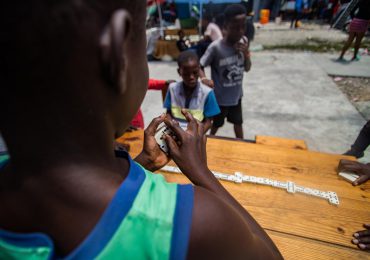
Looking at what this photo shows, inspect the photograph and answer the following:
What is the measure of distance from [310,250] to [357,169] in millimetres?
630

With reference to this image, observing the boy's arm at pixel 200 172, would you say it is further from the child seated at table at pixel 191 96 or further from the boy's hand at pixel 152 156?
the child seated at table at pixel 191 96

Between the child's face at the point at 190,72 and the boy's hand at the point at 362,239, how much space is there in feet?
5.11

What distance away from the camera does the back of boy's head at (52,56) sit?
368mm

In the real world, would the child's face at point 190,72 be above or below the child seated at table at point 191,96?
above

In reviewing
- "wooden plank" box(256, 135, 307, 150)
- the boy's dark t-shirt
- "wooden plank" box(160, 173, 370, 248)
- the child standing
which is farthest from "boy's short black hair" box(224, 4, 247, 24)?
"wooden plank" box(160, 173, 370, 248)

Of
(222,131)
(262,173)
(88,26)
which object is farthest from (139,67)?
(222,131)

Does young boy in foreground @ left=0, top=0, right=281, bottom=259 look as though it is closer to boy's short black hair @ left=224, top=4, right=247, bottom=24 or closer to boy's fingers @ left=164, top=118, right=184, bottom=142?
boy's fingers @ left=164, top=118, right=184, bottom=142

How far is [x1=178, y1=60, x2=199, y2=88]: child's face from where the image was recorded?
215cm

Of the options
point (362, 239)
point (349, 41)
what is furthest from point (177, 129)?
point (349, 41)

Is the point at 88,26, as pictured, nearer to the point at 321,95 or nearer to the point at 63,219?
the point at 63,219

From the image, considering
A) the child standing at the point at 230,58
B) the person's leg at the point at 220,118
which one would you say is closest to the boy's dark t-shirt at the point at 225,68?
the child standing at the point at 230,58

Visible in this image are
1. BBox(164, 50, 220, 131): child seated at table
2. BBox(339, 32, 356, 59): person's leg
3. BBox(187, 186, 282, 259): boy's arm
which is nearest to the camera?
BBox(187, 186, 282, 259): boy's arm

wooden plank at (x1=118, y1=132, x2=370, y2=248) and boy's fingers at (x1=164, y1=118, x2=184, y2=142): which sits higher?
boy's fingers at (x1=164, y1=118, x2=184, y2=142)

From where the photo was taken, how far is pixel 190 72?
2162 mm
